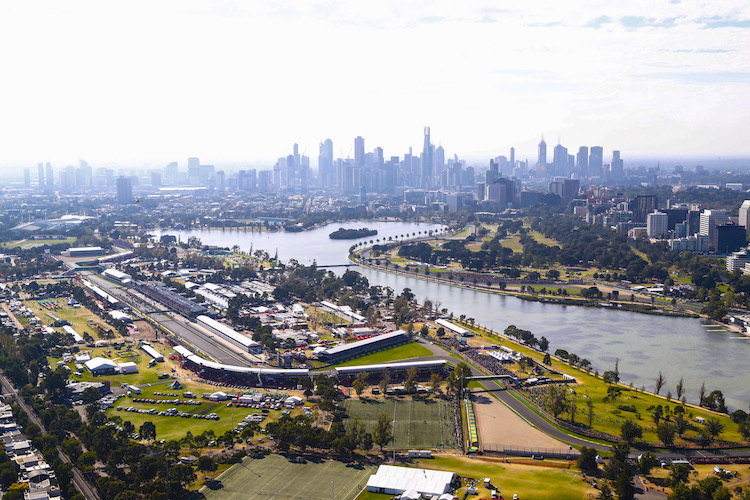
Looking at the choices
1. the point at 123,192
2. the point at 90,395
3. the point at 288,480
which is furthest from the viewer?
the point at 123,192

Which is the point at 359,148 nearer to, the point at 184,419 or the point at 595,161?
the point at 595,161

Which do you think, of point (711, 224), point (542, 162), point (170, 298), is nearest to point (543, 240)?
point (711, 224)

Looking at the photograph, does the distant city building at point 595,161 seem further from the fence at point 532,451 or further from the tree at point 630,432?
the fence at point 532,451

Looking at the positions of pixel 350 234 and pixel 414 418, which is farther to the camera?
pixel 350 234

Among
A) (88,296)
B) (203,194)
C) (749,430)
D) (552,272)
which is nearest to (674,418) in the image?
(749,430)

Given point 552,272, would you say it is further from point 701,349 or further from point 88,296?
point 88,296

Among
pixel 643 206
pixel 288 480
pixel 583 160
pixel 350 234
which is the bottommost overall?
pixel 288 480

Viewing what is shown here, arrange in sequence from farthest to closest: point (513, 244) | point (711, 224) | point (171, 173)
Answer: point (171, 173) → point (513, 244) → point (711, 224)
